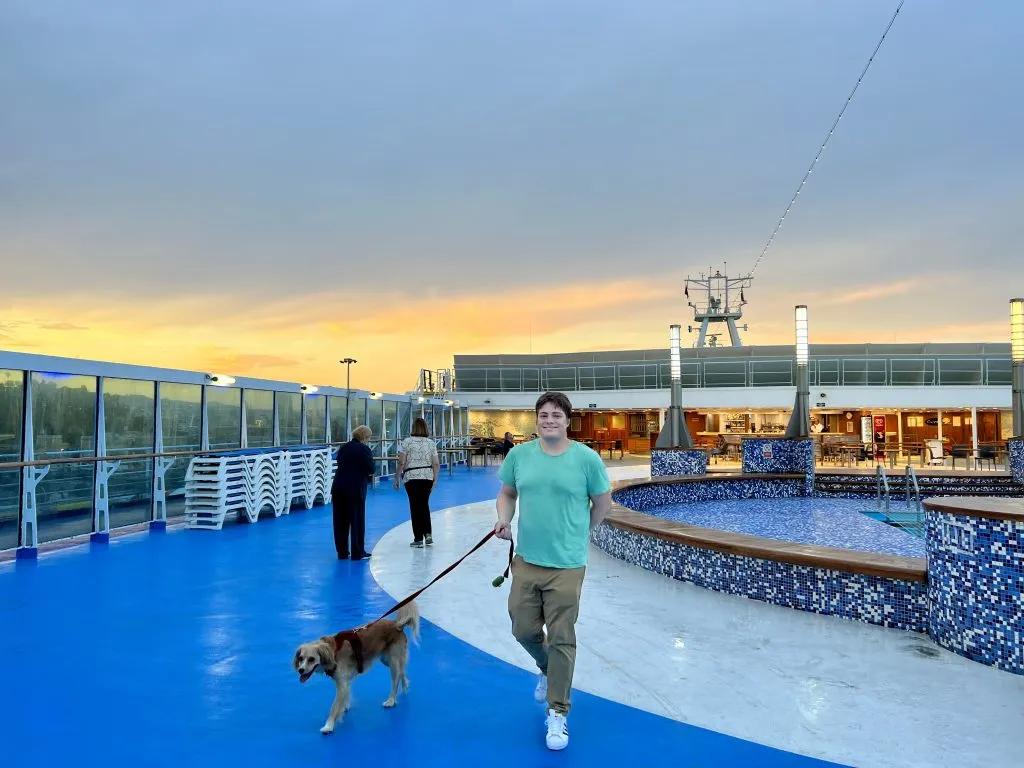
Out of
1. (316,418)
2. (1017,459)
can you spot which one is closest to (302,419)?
(316,418)

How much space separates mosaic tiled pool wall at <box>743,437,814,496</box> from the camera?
14.4 m

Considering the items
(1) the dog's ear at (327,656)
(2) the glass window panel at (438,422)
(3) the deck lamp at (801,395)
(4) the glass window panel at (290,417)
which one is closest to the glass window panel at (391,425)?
(2) the glass window panel at (438,422)

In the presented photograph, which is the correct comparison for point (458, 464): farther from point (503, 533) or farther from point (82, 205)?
point (503, 533)

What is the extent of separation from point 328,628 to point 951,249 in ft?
71.7

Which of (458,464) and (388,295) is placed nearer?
(388,295)

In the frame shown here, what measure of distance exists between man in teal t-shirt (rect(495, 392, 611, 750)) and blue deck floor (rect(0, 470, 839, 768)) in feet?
1.14

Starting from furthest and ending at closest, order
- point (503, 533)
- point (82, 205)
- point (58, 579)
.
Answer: point (82, 205) < point (58, 579) < point (503, 533)

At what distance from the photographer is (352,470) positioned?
6.78 metres

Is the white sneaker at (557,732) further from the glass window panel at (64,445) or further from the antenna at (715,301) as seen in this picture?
the antenna at (715,301)

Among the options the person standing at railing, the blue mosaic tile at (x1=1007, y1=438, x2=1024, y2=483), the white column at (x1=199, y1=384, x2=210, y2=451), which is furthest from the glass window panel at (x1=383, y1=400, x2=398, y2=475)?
the blue mosaic tile at (x1=1007, y1=438, x2=1024, y2=483)

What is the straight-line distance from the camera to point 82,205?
1356cm

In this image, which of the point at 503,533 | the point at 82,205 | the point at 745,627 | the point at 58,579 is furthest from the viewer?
the point at 82,205

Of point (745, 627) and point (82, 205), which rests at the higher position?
point (82, 205)

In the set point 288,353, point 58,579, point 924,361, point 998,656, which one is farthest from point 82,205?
point 924,361
